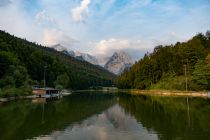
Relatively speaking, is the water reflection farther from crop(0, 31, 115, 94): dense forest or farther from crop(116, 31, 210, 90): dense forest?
crop(116, 31, 210, 90): dense forest

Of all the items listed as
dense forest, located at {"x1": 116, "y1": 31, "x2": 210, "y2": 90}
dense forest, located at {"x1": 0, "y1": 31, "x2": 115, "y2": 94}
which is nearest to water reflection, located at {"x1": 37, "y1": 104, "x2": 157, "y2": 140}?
dense forest, located at {"x1": 0, "y1": 31, "x2": 115, "y2": 94}

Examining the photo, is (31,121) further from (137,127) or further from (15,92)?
(15,92)

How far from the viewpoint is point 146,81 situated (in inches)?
5546

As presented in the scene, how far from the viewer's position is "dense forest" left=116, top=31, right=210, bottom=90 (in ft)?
344

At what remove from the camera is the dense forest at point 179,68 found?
105m

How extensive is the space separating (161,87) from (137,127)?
287 ft

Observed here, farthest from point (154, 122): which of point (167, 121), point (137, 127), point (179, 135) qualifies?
point (179, 135)

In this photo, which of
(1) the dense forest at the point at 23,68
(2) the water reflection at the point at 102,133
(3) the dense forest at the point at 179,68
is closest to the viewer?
(2) the water reflection at the point at 102,133

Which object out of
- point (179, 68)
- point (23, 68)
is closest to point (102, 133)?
point (23, 68)

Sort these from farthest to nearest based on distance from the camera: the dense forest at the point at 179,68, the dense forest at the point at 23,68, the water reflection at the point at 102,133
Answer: the dense forest at the point at 179,68, the dense forest at the point at 23,68, the water reflection at the point at 102,133

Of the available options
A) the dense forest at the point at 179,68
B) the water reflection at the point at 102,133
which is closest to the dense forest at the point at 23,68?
the dense forest at the point at 179,68

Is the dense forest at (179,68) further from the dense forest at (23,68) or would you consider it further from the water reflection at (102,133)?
the water reflection at (102,133)

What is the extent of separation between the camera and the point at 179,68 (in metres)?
124

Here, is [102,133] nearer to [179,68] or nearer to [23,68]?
[23,68]
